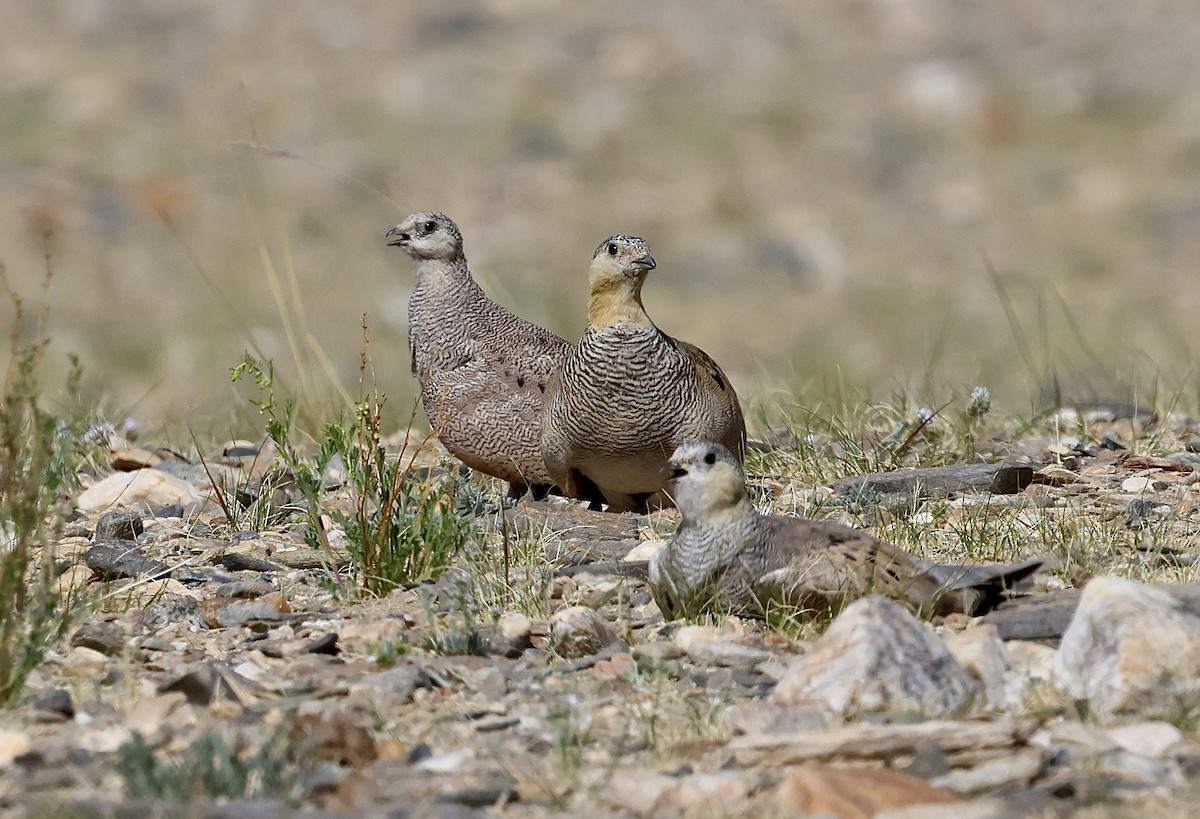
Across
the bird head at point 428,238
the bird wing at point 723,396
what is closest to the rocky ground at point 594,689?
the bird wing at point 723,396

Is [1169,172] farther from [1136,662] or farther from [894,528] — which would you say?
[1136,662]

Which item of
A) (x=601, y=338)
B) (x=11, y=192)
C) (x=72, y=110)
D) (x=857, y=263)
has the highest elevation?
(x=72, y=110)

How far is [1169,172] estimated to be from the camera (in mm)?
18375

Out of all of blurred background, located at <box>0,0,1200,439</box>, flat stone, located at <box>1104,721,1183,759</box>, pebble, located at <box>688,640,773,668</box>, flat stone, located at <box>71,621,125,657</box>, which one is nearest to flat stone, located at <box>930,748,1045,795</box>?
flat stone, located at <box>1104,721,1183,759</box>

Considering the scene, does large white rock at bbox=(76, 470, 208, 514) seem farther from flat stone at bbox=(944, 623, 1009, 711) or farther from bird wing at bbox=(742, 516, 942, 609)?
flat stone at bbox=(944, 623, 1009, 711)

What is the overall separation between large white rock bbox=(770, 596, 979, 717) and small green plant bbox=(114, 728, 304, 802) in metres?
1.17

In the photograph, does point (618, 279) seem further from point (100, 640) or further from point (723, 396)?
point (100, 640)

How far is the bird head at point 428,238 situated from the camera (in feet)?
24.3

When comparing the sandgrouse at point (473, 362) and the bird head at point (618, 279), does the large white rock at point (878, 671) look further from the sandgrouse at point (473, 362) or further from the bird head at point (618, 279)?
the sandgrouse at point (473, 362)

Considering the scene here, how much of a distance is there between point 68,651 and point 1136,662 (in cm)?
269

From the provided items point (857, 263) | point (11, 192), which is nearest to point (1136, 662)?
point (857, 263)

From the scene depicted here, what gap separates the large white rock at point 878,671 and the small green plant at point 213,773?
3.83ft

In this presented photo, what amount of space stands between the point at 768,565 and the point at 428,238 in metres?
3.27

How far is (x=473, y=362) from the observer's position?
6980 mm
